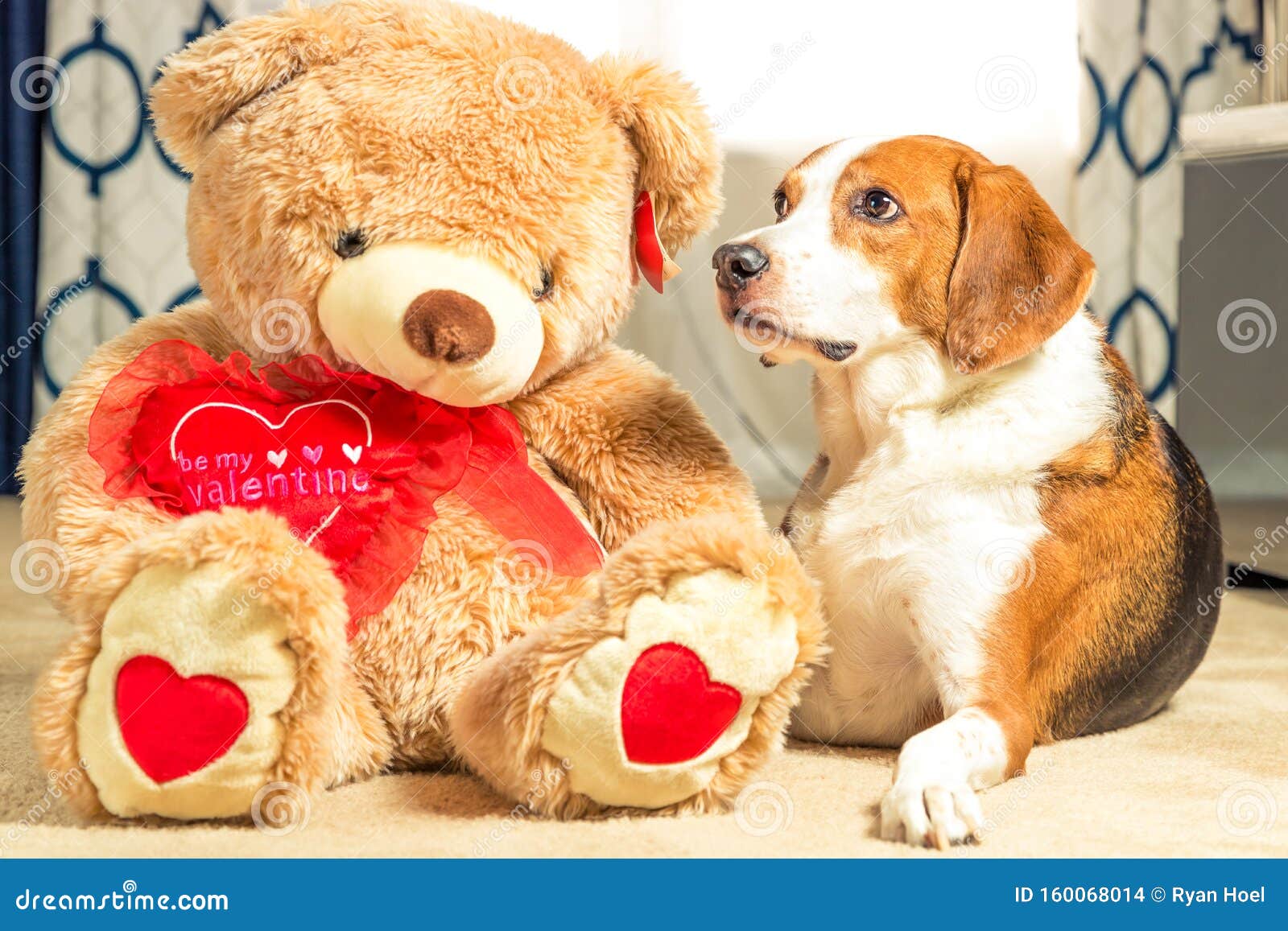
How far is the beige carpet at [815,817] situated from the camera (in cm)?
121

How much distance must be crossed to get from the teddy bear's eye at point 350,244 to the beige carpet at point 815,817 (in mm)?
579

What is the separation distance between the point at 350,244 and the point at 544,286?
219 millimetres

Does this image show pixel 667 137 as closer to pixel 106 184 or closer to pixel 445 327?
pixel 445 327

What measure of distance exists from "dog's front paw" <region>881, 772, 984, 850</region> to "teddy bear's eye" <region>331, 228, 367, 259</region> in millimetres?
802

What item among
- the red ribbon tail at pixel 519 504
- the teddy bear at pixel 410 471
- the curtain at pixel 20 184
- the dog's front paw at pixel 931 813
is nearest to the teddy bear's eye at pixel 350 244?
the teddy bear at pixel 410 471

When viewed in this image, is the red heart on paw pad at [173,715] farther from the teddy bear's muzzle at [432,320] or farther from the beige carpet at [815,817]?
the teddy bear's muzzle at [432,320]

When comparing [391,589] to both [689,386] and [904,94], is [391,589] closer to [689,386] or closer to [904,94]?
[689,386]

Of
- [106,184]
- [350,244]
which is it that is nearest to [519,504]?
[350,244]

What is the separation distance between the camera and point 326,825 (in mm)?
1272

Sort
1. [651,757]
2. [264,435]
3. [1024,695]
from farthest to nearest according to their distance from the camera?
[1024,695] < [264,435] < [651,757]

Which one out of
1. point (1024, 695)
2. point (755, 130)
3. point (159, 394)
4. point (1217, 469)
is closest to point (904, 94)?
point (755, 130)

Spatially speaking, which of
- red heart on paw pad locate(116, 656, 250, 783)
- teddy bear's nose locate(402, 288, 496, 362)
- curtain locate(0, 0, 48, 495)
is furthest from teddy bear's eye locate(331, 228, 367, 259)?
curtain locate(0, 0, 48, 495)

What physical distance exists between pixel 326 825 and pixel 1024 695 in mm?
809

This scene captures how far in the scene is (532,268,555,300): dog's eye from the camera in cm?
147
